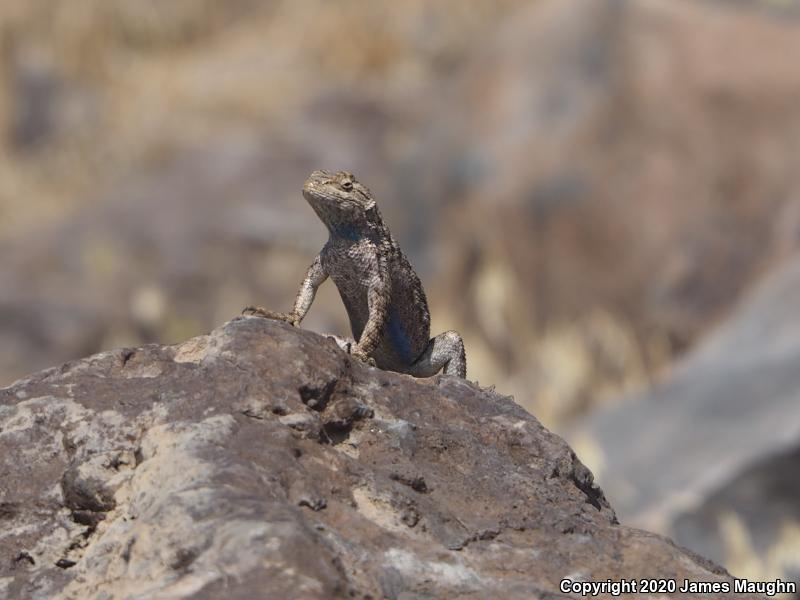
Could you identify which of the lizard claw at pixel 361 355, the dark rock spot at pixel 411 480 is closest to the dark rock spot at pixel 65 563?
the dark rock spot at pixel 411 480

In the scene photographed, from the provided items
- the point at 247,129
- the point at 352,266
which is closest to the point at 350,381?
the point at 352,266

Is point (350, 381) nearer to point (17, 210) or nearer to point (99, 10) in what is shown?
point (17, 210)

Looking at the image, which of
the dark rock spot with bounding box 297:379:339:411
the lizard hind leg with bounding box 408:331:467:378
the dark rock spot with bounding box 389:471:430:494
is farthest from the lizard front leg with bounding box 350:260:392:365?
the dark rock spot with bounding box 389:471:430:494

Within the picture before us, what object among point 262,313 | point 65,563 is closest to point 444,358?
point 262,313

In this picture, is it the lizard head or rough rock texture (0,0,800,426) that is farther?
rough rock texture (0,0,800,426)

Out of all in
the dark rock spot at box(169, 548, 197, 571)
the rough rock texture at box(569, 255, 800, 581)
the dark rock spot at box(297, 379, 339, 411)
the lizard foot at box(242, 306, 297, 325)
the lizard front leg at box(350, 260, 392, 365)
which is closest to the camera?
the dark rock spot at box(169, 548, 197, 571)

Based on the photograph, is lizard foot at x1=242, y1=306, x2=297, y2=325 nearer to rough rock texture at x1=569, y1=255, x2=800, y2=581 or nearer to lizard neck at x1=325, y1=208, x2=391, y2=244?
lizard neck at x1=325, y1=208, x2=391, y2=244

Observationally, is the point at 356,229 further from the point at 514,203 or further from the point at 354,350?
the point at 514,203
